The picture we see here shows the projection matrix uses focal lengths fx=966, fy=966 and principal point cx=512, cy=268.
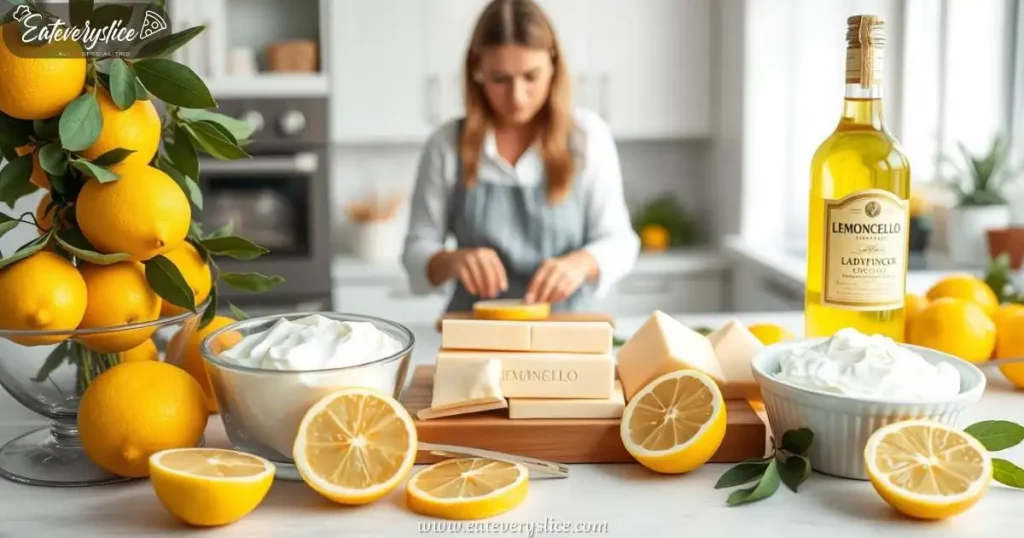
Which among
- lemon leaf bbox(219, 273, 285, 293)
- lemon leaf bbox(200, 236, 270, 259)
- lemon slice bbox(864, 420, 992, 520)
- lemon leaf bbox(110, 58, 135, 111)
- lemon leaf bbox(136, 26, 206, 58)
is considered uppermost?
lemon leaf bbox(136, 26, 206, 58)

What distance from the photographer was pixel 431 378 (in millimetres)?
1089

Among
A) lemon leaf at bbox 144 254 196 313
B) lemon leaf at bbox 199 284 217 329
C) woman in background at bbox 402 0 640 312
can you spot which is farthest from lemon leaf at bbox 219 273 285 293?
woman in background at bbox 402 0 640 312

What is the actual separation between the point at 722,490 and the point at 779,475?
0.05 metres

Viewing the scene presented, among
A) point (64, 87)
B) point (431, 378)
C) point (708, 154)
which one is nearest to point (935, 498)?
point (431, 378)

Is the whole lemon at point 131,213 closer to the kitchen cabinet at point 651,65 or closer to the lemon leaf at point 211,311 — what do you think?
the lemon leaf at point 211,311

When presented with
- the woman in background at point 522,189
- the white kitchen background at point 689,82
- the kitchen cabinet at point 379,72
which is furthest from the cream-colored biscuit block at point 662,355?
the kitchen cabinet at point 379,72

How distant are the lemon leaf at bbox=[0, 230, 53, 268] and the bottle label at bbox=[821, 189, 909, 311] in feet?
2.48

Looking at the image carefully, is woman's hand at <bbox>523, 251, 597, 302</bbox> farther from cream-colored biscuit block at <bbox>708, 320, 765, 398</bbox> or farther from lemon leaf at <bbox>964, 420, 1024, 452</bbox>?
lemon leaf at <bbox>964, 420, 1024, 452</bbox>

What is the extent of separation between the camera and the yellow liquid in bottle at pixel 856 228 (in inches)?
39.0

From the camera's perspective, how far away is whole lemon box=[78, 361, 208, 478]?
0.82 metres

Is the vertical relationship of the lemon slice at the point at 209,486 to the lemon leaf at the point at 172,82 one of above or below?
below

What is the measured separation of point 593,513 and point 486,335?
9.0 inches

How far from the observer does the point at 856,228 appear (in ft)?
3.25

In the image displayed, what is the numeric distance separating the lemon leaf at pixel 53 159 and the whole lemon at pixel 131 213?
3cm
